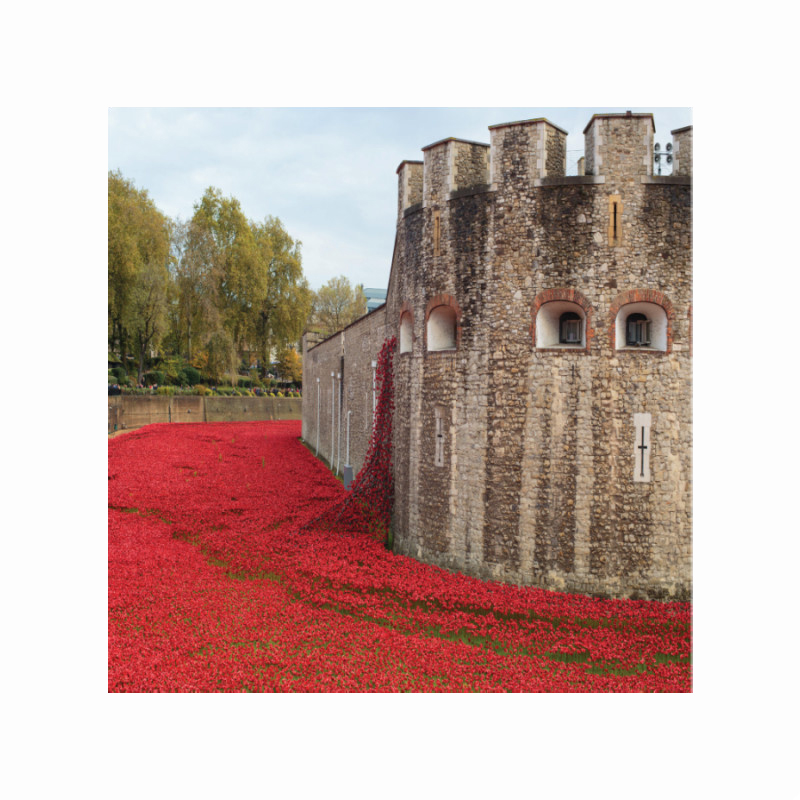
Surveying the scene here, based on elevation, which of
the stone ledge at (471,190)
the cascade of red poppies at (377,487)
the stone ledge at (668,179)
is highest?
the stone ledge at (471,190)

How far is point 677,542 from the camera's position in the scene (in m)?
7.50

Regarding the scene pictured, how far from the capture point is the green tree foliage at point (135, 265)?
66.3ft

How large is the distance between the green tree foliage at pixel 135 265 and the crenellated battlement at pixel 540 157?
51.9ft

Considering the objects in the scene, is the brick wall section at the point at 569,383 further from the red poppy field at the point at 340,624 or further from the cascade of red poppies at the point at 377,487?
the cascade of red poppies at the point at 377,487

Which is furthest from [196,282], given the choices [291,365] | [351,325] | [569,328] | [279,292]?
[569,328]

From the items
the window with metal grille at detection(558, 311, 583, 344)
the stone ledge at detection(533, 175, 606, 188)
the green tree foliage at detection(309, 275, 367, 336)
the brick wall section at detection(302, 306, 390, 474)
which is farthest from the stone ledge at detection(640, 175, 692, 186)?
the green tree foliage at detection(309, 275, 367, 336)

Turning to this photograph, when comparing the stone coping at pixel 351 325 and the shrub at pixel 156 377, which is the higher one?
the stone coping at pixel 351 325

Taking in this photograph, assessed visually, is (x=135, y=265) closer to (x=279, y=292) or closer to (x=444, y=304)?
(x=279, y=292)

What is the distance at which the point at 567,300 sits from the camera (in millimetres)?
7723

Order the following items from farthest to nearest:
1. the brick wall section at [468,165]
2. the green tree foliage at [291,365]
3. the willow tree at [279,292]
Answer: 1. the green tree foliage at [291,365]
2. the willow tree at [279,292]
3. the brick wall section at [468,165]

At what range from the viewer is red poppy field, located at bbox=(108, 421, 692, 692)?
219 inches

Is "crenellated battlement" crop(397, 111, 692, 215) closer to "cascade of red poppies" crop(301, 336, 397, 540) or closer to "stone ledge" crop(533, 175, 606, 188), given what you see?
"stone ledge" crop(533, 175, 606, 188)

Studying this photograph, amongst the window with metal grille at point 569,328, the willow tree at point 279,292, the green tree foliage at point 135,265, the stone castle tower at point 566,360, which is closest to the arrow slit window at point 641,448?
the stone castle tower at point 566,360

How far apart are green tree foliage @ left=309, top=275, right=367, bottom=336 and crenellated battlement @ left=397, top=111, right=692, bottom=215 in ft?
134
